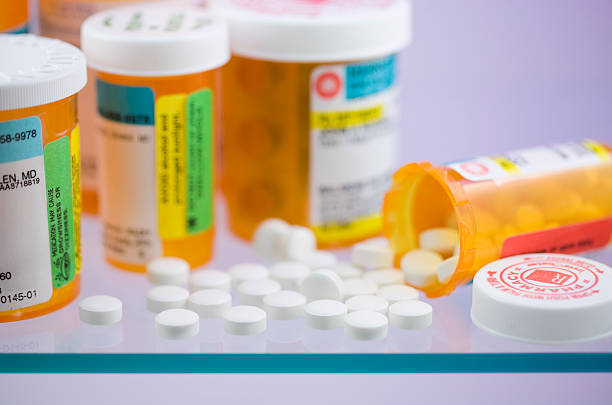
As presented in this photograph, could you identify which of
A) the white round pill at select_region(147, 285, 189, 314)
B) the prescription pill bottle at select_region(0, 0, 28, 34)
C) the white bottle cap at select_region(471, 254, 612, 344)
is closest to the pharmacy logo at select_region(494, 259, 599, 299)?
the white bottle cap at select_region(471, 254, 612, 344)

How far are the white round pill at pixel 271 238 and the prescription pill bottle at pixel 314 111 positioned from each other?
31 mm

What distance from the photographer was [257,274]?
117 centimetres

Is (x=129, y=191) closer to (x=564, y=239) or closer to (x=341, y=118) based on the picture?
(x=341, y=118)

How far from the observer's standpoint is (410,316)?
3.43 ft

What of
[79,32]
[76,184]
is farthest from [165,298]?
[79,32]

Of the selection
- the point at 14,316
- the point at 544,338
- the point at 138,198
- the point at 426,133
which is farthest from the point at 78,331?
the point at 426,133

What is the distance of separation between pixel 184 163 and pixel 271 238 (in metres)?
0.15

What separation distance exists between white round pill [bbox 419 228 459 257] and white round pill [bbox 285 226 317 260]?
0.13 metres

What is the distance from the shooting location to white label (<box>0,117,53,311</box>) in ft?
3.13

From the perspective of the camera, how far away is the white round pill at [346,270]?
117cm

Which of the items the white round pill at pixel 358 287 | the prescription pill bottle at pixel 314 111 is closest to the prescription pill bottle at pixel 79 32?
the prescription pill bottle at pixel 314 111

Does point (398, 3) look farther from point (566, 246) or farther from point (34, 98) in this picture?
point (34, 98)

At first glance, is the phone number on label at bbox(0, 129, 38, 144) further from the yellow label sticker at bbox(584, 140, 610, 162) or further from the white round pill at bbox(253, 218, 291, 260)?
the yellow label sticker at bbox(584, 140, 610, 162)

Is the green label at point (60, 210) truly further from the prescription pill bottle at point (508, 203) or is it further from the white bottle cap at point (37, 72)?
the prescription pill bottle at point (508, 203)
